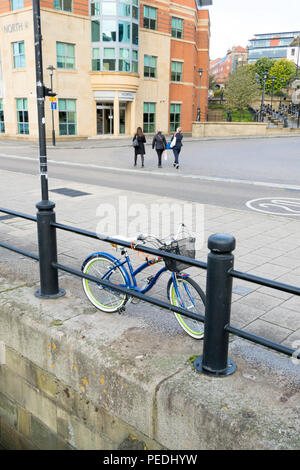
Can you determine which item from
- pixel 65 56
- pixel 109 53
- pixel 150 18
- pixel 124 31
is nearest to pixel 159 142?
pixel 65 56

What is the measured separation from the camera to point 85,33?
125 feet

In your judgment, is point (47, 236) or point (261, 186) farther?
point (261, 186)

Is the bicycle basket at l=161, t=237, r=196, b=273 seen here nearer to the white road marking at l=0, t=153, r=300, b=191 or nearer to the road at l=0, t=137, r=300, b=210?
the road at l=0, t=137, r=300, b=210

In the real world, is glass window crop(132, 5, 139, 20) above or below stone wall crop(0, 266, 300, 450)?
above

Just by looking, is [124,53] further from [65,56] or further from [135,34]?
[65,56]

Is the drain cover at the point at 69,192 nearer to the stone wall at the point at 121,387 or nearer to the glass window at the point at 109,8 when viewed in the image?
the stone wall at the point at 121,387

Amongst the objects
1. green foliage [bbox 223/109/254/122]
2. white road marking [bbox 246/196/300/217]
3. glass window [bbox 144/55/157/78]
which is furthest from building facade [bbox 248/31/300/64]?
white road marking [bbox 246/196/300/217]

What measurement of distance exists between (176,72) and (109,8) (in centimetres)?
1137

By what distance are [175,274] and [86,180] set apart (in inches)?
457

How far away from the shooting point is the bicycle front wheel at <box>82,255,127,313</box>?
157 inches

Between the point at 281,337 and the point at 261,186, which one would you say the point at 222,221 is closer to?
the point at 281,337

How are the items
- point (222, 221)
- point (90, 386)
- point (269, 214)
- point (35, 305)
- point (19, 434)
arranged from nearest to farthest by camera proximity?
A: point (90, 386)
point (35, 305)
point (19, 434)
point (222, 221)
point (269, 214)

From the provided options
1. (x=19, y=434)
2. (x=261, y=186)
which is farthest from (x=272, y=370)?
(x=261, y=186)

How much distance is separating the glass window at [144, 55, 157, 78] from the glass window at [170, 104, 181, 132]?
4.58 metres
